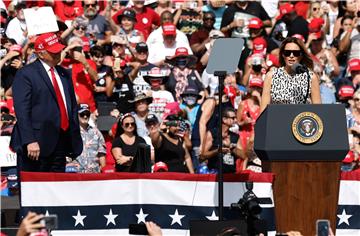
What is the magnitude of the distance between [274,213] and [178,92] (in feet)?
19.9

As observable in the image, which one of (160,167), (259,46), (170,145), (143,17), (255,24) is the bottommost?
(160,167)

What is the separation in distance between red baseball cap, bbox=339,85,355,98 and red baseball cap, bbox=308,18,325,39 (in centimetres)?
191

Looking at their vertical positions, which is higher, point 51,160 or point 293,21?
point 293,21

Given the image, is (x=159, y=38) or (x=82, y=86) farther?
(x=159, y=38)

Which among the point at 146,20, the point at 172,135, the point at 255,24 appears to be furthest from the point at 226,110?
the point at 146,20

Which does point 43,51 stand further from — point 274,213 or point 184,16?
point 184,16

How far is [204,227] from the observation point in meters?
10.1

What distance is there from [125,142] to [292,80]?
329 cm

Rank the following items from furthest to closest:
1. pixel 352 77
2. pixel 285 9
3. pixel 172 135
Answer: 1. pixel 285 9
2. pixel 352 77
3. pixel 172 135

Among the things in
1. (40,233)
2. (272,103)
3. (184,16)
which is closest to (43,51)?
(272,103)

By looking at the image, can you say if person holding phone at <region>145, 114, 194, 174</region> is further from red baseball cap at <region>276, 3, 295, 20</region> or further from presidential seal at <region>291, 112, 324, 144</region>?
red baseball cap at <region>276, 3, 295, 20</region>

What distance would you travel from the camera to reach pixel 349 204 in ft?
37.5

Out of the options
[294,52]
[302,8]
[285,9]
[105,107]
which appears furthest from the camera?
[302,8]

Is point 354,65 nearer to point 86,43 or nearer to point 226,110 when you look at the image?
point 226,110
